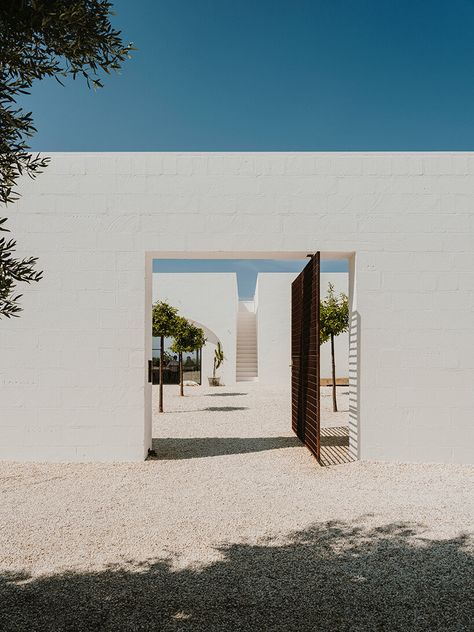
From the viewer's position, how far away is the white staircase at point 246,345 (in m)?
21.0

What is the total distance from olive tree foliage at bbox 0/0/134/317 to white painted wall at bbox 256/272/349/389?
1777 centimetres

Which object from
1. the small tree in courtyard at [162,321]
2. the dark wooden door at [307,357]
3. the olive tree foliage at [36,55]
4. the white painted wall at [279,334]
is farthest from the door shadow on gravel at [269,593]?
the white painted wall at [279,334]

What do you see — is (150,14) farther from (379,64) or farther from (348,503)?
(348,503)

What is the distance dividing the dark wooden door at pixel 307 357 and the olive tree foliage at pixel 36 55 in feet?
13.4

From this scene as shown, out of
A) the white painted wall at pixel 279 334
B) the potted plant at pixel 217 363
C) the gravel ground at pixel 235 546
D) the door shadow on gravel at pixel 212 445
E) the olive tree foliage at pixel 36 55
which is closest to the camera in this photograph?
Answer: the olive tree foliage at pixel 36 55

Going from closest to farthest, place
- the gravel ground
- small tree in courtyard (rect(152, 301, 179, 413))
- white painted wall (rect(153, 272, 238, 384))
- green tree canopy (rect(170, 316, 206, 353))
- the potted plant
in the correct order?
the gravel ground < small tree in courtyard (rect(152, 301, 179, 413)) < green tree canopy (rect(170, 316, 206, 353)) < the potted plant < white painted wall (rect(153, 272, 238, 384))

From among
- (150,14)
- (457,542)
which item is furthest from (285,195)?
(457,542)

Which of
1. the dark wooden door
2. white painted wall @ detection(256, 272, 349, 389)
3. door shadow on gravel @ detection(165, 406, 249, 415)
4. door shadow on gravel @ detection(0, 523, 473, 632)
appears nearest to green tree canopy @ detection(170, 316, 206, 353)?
door shadow on gravel @ detection(165, 406, 249, 415)

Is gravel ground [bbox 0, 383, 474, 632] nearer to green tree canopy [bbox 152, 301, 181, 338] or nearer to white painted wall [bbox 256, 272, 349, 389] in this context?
green tree canopy [bbox 152, 301, 181, 338]

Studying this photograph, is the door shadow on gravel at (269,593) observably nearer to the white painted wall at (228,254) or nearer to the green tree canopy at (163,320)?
the white painted wall at (228,254)

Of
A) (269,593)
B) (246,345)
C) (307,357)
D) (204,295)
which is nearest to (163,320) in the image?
(307,357)

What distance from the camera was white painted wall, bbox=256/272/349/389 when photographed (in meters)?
20.0

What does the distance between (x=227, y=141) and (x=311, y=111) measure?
1.17 m

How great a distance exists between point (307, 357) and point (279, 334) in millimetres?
13010
